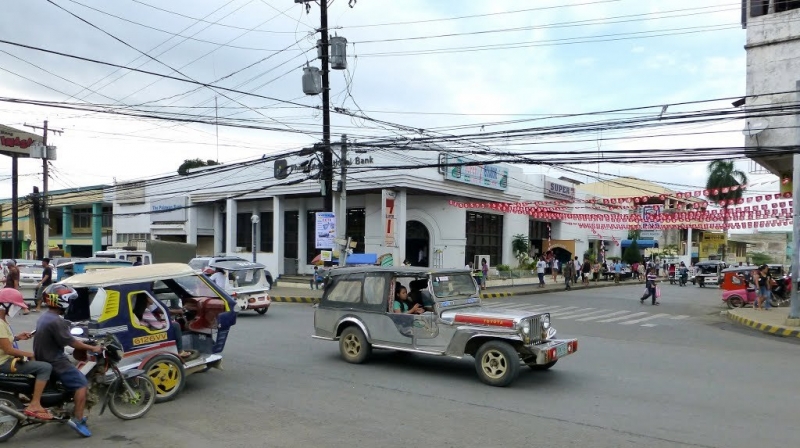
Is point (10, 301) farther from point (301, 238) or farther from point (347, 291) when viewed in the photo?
point (301, 238)

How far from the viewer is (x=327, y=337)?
Result: 1073cm

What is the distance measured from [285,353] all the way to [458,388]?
13.3 feet

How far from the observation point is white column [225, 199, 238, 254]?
34969 millimetres

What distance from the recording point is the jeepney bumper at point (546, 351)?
27.8 feet

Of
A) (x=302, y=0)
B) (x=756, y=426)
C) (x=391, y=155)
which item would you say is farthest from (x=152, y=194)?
(x=756, y=426)

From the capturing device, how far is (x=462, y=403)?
768 cm

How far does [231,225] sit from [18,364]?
97.6ft

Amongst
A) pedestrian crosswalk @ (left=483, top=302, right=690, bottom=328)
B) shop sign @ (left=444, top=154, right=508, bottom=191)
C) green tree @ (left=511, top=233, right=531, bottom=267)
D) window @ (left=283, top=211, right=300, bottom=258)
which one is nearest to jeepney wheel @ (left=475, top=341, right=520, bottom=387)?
pedestrian crosswalk @ (left=483, top=302, right=690, bottom=328)

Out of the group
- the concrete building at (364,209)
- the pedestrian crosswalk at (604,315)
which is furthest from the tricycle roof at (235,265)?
the pedestrian crosswalk at (604,315)

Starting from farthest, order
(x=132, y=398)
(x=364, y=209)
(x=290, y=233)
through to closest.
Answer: (x=290, y=233) → (x=364, y=209) → (x=132, y=398)

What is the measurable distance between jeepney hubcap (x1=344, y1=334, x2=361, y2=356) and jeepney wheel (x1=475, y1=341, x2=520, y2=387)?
2381mm

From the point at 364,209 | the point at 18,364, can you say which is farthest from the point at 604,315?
the point at 18,364

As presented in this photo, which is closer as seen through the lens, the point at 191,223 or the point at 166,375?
the point at 166,375

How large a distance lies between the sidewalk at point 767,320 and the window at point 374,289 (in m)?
12.0
